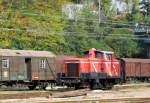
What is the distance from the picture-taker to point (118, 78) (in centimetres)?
3903

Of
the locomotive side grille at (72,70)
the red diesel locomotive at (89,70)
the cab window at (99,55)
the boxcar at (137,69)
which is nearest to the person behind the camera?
the red diesel locomotive at (89,70)

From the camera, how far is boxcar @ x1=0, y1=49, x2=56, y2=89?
36.4m

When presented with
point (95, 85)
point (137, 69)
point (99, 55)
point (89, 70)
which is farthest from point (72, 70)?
point (137, 69)

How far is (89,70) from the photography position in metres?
36.4

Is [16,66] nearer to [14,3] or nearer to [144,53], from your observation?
[14,3]

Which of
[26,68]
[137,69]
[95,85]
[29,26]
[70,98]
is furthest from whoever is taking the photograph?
[29,26]

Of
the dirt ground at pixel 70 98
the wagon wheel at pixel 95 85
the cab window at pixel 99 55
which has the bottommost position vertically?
the wagon wheel at pixel 95 85

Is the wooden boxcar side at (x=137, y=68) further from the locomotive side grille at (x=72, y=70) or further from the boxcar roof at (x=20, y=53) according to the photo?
the locomotive side grille at (x=72, y=70)

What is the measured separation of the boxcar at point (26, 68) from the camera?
36438 mm

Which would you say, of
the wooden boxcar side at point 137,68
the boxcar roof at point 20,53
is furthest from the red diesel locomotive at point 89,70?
the wooden boxcar side at point 137,68

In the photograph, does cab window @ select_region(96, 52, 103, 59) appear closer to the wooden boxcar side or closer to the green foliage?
the wooden boxcar side

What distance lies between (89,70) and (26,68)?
18.3 ft

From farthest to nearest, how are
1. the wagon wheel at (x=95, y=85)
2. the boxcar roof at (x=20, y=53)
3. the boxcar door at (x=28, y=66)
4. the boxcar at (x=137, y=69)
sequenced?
the boxcar at (x=137, y=69) < the boxcar door at (x=28, y=66) < the wagon wheel at (x=95, y=85) < the boxcar roof at (x=20, y=53)

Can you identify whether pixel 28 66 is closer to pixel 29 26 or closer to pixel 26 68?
pixel 26 68
